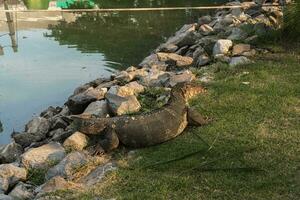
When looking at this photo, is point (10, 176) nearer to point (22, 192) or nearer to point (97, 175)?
point (22, 192)

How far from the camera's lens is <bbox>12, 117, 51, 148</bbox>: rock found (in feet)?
26.9

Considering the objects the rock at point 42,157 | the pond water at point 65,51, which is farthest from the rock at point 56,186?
the pond water at point 65,51

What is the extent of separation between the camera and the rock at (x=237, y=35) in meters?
10.4

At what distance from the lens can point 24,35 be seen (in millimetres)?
17719

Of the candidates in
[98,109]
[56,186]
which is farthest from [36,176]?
[98,109]

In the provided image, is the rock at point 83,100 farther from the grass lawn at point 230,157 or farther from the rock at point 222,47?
the rock at point 222,47

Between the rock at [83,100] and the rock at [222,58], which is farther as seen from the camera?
the rock at [222,58]

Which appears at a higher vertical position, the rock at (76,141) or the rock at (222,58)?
the rock at (222,58)

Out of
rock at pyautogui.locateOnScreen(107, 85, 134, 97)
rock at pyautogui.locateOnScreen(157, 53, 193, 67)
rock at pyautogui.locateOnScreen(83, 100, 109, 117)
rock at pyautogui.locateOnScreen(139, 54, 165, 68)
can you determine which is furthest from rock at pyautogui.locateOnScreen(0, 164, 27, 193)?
rock at pyautogui.locateOnScreen(139, 54, 165, 68)

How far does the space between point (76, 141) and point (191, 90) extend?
1983mm

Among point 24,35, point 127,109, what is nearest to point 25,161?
point 127,109

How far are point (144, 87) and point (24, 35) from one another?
10.4 meters

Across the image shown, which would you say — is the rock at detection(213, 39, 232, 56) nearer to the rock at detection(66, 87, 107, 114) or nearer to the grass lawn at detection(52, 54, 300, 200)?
the grass lawn at detection(52, 54, 300, 200)

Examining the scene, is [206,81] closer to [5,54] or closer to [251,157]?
[251,157]
